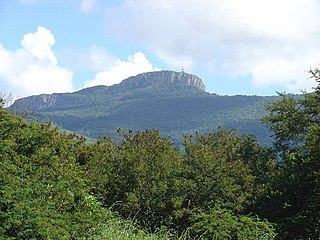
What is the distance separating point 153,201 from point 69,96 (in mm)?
183276

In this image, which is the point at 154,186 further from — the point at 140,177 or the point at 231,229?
the point at 231,229

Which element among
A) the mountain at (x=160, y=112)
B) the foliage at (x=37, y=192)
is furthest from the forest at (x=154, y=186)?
the mountain at (x=160, y=112)

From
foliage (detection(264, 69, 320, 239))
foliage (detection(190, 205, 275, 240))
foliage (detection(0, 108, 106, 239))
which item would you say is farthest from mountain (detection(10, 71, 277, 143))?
foliage (detection(0, 108, 106, 239))

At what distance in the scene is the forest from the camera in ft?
31.1

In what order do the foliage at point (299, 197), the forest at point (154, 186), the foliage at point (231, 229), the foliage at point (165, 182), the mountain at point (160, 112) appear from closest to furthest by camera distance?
the forest at point (154, 186) < the foliage at point (231, 229) < the foliage at point (299, 197) < the foliage at point (165, 182) < the mountain at point (160, 112)

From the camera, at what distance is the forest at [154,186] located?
948 centimetres

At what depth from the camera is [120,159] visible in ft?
54.6

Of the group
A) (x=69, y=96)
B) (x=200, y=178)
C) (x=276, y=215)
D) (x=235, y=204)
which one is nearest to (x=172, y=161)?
(x=200, y=178)

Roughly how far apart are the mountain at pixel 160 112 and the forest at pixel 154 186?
76238mm

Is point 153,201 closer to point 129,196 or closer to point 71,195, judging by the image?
point 129,196

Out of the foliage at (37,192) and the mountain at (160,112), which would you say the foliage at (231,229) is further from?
the mountain at (160,112)

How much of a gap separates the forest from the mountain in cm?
7624

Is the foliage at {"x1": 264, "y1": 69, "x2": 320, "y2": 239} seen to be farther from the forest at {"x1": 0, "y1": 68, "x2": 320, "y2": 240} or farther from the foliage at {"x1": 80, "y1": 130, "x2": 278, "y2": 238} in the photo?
the foliage at {"x1": 80, "y1": 130, "x2": 278, "y2": 238}

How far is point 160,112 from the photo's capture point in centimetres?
14962
